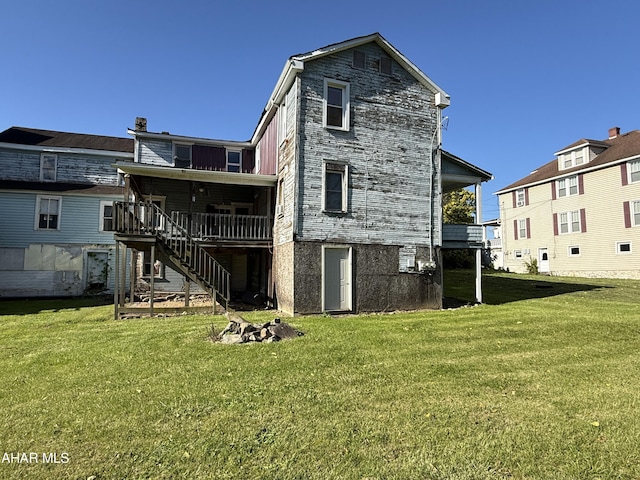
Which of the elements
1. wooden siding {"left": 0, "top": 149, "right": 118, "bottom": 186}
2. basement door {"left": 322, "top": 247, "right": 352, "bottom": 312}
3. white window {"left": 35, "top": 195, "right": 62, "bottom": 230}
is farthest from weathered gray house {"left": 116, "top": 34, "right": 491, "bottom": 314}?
wooden siding {"left": 0, "top": 149, "right": 118, "bottom": 186}

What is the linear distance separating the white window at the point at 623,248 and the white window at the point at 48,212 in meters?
30.8

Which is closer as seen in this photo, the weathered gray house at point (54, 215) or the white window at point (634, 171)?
the weathered gray house at point (54, 215)

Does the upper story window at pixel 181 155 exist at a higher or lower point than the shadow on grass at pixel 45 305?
higher

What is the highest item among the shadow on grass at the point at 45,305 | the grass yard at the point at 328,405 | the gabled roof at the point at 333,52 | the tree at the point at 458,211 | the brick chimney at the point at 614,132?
the brick chimney at the point at 614,132

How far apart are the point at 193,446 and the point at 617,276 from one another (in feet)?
89.5

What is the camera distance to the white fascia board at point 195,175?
1241 centimetres

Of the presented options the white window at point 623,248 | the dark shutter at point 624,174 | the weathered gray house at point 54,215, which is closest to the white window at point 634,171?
the dark shutter at point 624,174

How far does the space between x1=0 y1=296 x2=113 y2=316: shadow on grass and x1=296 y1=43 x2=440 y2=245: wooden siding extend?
954 centimetres

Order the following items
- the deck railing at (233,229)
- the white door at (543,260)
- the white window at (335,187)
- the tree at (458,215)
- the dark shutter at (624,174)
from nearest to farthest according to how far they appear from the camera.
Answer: the white window at (335,187) < the deck railing at (233,229) < the dark shutter at (624,174) < the white door at (543,260) < the tree at (458,215)

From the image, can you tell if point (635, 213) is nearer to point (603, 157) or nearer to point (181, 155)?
point (603, 157)

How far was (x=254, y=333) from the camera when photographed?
7793mm

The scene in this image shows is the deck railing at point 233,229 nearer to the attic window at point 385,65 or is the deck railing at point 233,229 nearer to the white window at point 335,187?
the white window at point 335,187

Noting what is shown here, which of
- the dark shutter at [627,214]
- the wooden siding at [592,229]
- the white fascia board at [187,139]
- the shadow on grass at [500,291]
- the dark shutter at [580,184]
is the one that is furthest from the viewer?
the dark shutter at [580,184]

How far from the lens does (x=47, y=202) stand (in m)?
18.1
